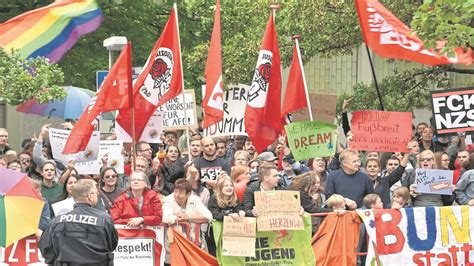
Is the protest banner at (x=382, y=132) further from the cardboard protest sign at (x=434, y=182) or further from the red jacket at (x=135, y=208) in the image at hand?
the red jacket at (x=135, y=208)

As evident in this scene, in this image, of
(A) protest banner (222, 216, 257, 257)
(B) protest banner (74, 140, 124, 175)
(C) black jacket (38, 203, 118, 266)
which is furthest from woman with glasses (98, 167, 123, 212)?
(C) black jacket (38, 203, 118, 266)

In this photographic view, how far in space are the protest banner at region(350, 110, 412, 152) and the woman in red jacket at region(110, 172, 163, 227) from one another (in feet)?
12.6

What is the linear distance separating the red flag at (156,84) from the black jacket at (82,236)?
531cm

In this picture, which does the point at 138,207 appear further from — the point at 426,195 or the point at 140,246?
the point at 426,195

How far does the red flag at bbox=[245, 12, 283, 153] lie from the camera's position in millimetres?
19188

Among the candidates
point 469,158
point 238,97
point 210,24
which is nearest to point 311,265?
point 469,158

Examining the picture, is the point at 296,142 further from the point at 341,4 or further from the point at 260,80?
the point at 341,4

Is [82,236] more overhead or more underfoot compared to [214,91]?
more underfoot

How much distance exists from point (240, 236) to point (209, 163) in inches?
90.7

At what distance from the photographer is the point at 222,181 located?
15.8 meters

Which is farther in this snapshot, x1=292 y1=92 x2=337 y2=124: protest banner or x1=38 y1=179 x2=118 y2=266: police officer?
x1=292 y1=92 x2=337 y2=124: protest banner

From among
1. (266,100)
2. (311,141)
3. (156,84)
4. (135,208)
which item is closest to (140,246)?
(135,208)

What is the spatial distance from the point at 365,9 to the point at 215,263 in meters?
4.59

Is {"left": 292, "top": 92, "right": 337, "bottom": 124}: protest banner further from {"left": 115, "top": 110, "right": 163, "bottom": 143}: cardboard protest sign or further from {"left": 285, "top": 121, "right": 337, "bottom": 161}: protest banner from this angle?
{"left": 285, "top": 121, "right": 337, "bottom": 161}: protest banner
